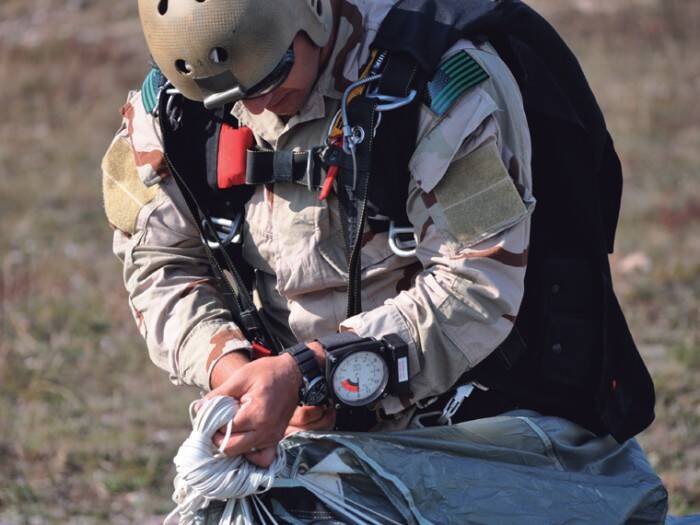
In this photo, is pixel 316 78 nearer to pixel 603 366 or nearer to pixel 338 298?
pixel 338 298

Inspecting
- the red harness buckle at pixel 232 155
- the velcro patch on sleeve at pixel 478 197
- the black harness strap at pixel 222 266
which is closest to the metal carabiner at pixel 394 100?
the velcro patch on sleeve at pixel 478 197

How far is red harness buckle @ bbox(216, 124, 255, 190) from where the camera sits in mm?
3246

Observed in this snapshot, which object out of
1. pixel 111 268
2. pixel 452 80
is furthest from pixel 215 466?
pixel 111 268

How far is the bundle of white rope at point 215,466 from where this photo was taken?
282cm

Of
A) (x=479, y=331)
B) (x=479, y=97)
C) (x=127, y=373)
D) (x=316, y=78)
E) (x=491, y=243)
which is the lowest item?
(x=127, y=373)

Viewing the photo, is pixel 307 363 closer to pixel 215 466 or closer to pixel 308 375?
pixel 308 375

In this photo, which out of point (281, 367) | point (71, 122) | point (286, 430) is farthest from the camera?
point (71, 122)

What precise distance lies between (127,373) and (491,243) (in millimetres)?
4229

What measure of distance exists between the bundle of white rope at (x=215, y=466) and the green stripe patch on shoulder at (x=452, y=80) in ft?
2.87

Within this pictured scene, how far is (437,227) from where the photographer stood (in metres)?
3.03

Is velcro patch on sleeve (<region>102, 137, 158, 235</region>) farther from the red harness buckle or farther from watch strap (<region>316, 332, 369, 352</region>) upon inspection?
watch strap (<region>316, 332, 369, 352</region>)

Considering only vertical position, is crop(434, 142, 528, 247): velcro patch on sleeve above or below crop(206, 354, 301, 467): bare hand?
above


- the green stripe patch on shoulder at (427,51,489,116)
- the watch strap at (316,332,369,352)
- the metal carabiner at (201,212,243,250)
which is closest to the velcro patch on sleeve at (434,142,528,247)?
the green stripe patch on shoulder at (427,51,489,116)

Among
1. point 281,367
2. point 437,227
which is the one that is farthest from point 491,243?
point 281,367
